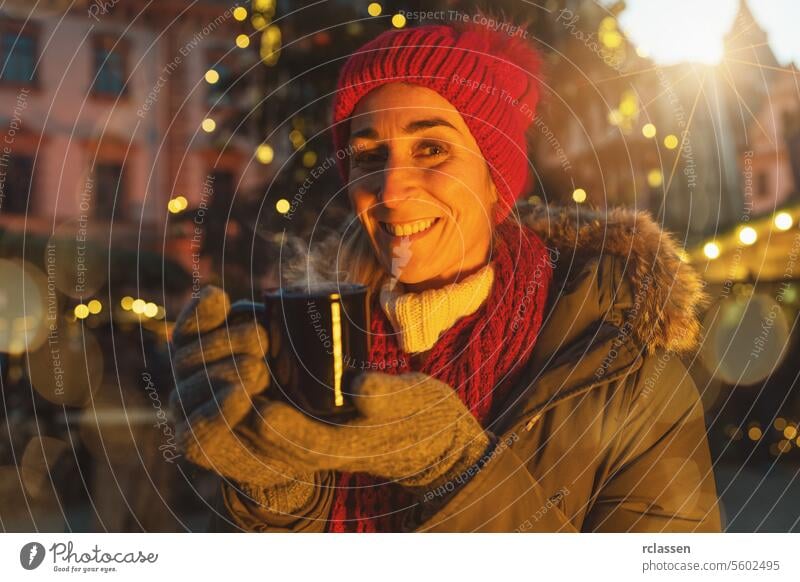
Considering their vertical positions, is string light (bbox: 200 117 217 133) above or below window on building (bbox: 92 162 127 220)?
above

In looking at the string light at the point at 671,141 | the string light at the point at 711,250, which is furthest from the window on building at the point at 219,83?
the string light at the point at 711,250

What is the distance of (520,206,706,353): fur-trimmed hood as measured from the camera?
4.89 feet

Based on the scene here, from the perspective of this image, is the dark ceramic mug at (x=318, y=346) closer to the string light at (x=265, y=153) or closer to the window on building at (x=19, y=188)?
the string light at (x=265, y=153)

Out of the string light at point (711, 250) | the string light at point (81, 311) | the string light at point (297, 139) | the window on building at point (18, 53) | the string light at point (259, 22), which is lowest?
the string light at point (81, 311)

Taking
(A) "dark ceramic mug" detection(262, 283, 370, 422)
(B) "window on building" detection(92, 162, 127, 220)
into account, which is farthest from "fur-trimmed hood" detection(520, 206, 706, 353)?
(B) "window on building" detection(92, 162, 127, 220)

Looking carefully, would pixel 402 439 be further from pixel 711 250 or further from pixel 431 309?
→ pixel 711 250

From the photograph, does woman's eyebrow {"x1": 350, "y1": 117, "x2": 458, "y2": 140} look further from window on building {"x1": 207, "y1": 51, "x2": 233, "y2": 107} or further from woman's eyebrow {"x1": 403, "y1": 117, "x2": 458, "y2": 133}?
window on building {"x1": 207, "y1": 51, "x2": 233, "y2": 107}

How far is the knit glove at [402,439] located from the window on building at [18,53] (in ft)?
2.48

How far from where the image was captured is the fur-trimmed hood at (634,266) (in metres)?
1.49

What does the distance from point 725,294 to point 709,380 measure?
0.16 m

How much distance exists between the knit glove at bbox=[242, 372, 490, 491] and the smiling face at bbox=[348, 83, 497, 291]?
207 millimetres

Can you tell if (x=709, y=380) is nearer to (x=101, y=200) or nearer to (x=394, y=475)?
(x=394, y=475)

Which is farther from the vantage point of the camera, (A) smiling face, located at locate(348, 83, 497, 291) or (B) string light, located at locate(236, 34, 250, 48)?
(B) string light, located at locate(236, 34, 250, 48)
